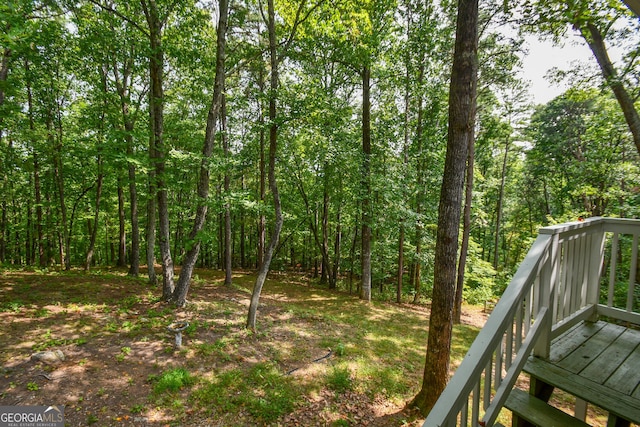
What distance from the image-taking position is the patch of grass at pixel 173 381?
4102 millimetres

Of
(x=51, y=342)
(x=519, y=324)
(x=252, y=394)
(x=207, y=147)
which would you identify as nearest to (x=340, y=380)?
(x=252, y=394)

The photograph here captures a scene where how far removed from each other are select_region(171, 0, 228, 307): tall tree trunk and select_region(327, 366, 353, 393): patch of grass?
434 cm

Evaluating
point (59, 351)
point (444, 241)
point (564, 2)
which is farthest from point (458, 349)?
point (59, 351)

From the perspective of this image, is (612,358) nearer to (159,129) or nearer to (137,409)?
(137,409)

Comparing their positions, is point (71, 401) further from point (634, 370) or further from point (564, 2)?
point (564, 2)

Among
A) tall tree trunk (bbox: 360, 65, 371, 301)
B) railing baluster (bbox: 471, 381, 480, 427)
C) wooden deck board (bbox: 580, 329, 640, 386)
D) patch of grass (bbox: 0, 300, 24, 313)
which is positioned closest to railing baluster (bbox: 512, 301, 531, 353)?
railing baluster (bbox: 471, 381, 480, 427)

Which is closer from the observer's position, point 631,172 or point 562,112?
point 631,172

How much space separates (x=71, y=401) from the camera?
3.61 meters

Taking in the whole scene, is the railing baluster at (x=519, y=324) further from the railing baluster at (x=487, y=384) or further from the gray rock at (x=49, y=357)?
the gray rock at (x=49, y=357)

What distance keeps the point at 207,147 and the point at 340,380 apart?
603 cm

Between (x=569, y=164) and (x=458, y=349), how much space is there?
11527mm

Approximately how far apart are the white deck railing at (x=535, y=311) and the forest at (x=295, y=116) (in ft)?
12.4

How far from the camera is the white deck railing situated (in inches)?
59.5

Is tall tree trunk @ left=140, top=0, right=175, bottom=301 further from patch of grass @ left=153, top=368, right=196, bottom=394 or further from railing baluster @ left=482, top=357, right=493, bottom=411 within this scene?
railing baluster @ left=482, top=357, right=493, bottom=411
